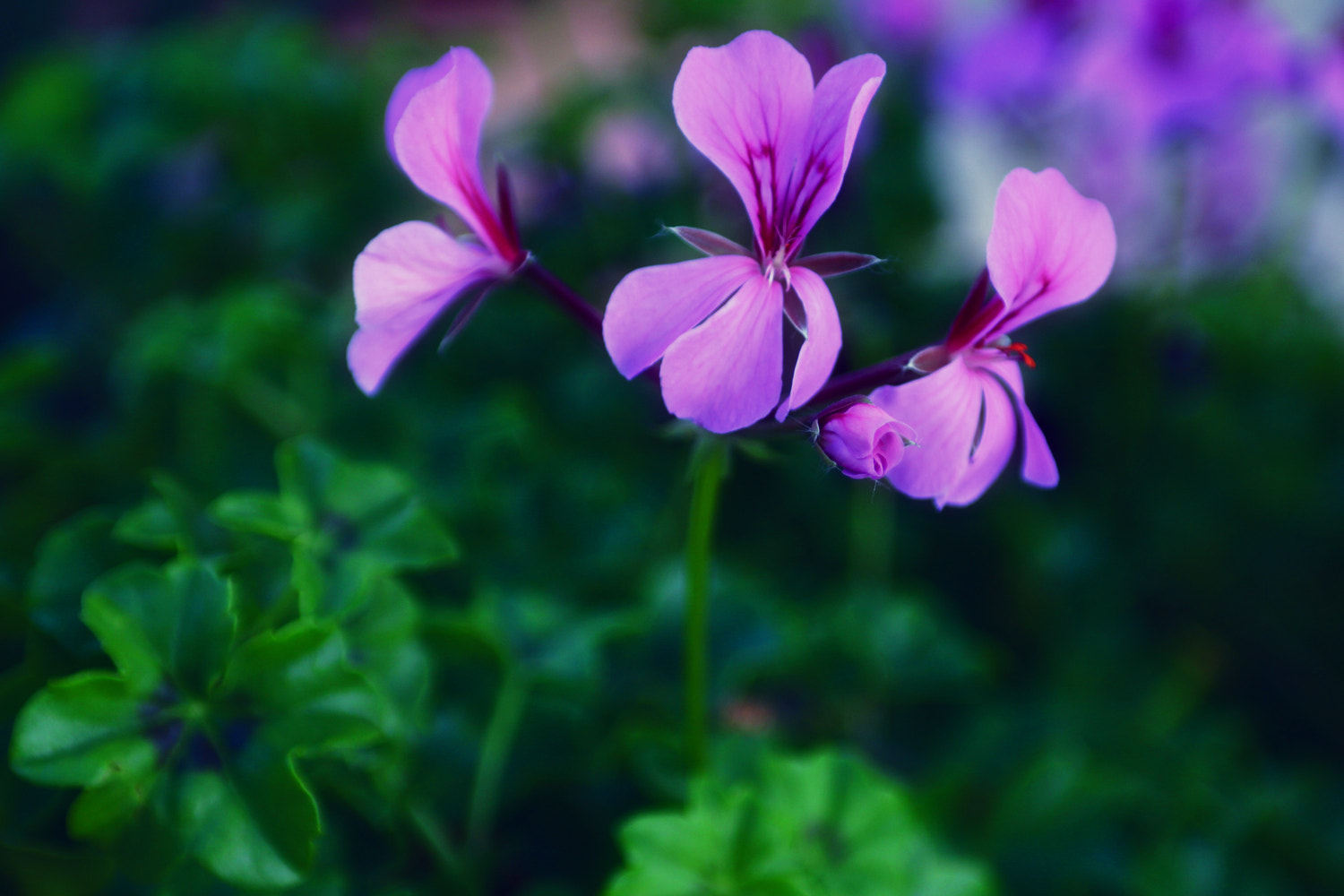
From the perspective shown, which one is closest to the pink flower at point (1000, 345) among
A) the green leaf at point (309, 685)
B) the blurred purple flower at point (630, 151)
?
the green leaf at point (309, 685)

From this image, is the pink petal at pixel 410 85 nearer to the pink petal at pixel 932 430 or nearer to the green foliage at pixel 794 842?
the pink petal at pixel 932 430

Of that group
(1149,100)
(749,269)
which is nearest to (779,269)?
(749,269)

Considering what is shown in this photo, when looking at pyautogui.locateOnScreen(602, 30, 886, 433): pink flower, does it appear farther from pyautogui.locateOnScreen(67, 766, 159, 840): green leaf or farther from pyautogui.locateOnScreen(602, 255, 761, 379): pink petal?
pyautogui.locateOnScreen(67, 766, 159, 840): green leaf

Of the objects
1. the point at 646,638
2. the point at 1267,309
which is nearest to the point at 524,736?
the point at 646,638

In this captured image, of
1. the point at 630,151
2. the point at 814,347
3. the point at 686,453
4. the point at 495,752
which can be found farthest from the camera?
the point at 630,151

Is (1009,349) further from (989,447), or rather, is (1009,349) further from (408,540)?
(408,540)

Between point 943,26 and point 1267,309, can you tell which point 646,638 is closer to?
point 1267,309
